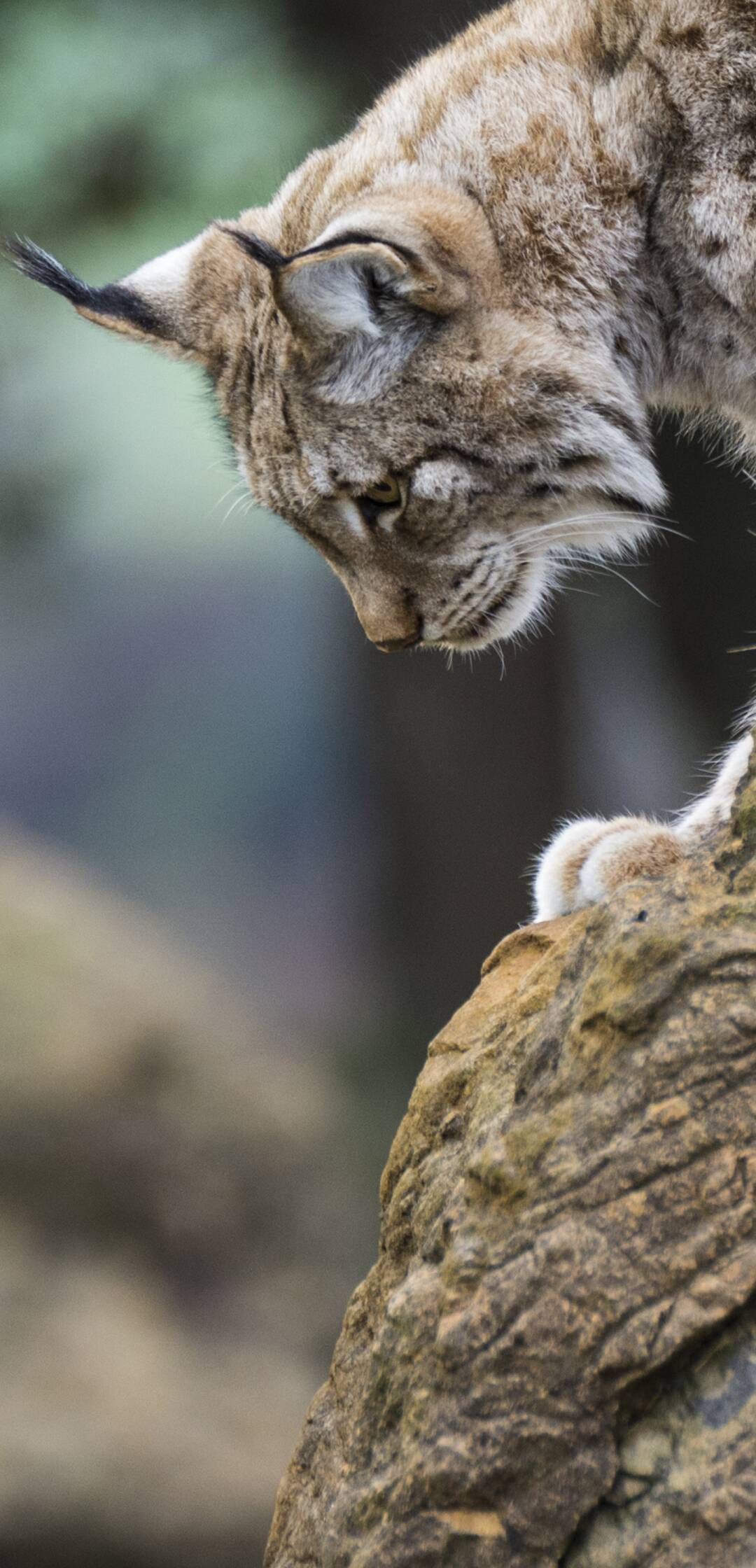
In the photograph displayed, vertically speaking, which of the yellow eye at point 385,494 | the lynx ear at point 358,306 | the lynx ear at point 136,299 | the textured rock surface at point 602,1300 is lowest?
the textured rock surface at point 602,1300

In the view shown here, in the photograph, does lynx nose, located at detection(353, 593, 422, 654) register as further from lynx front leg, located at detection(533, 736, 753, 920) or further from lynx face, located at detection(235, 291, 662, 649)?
lynx front leg, located at detection(533, 736, 753, 920)

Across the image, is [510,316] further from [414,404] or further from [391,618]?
[391,618]

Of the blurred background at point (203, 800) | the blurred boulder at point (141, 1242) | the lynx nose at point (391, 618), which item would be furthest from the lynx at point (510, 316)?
the blurred boulder at point (141, 1242)

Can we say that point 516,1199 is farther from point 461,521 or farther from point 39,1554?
point 39,1554

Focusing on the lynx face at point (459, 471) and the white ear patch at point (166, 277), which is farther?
the white ear patch at point (166, 277)

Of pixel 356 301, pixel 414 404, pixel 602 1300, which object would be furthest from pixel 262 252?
pixel 602 1300

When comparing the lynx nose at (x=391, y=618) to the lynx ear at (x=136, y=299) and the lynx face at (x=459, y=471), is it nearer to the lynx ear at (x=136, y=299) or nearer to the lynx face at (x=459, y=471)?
the lynx face at (x=459, y=471)

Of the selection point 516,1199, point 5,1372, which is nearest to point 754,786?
point 516,1199

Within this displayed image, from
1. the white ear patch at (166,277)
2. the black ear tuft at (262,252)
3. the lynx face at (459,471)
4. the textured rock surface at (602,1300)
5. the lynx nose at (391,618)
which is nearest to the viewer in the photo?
the textured rock surface at (602,1300)
